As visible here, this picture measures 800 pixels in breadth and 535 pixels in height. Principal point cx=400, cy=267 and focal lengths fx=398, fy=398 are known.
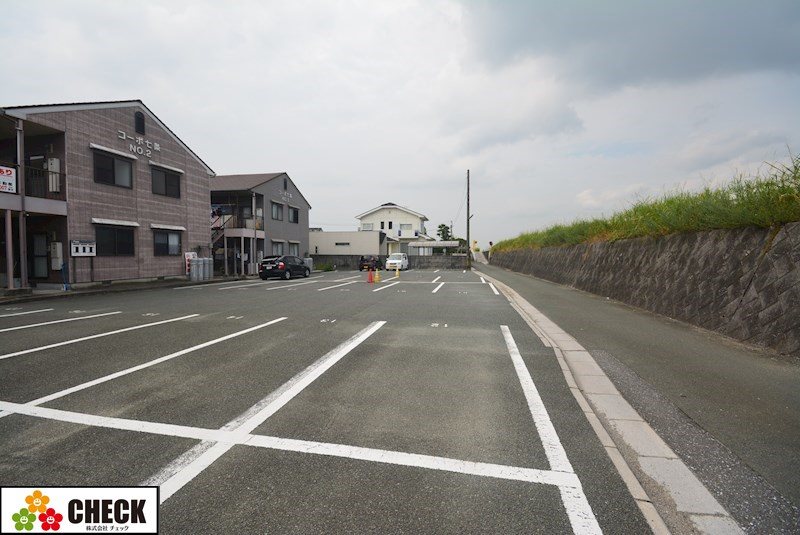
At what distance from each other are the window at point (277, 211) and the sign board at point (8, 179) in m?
19.3

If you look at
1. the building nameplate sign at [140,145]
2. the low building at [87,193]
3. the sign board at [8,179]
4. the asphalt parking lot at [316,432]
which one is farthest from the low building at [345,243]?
the asphalt parking lot at [316,432]

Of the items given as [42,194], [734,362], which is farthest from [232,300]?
[734,362]

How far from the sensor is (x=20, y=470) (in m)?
2.83

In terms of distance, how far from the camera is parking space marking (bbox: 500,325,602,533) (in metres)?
2.36

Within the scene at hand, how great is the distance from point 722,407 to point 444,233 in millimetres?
85352

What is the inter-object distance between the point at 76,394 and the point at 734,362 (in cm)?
830

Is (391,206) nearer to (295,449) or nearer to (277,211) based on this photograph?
(277,211)

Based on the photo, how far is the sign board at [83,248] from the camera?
15781mm

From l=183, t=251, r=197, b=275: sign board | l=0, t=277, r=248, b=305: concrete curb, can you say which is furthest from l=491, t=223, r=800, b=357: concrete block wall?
l=183, t=251, r=197, b=275: sign board

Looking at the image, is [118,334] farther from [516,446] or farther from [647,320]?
[647,320]

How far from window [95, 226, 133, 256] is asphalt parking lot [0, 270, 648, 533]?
12.3 metres

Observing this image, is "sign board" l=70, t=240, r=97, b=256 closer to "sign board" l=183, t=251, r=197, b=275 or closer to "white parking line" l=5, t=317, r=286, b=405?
"sign board" l=183, t=251, r=197, b=275

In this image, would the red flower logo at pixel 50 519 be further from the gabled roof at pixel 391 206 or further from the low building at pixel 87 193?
the gabled roof at pixel 391 206

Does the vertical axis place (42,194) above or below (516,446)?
above
